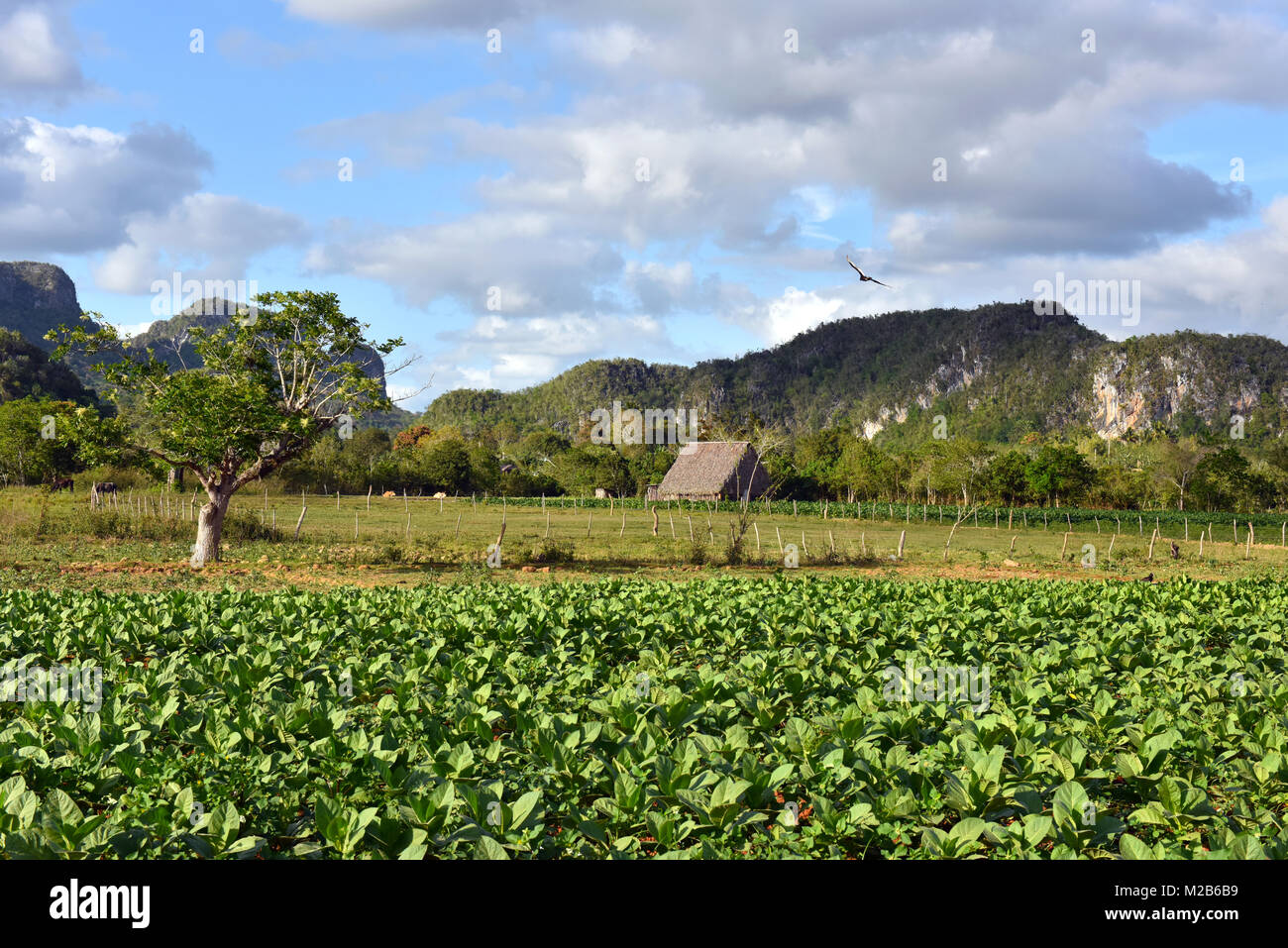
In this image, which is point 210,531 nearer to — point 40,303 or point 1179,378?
point 1179,378

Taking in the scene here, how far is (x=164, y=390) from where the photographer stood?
869 inches

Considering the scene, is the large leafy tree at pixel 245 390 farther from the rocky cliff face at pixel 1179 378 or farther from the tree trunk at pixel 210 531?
the rocky cliff face at pixel 1179 378

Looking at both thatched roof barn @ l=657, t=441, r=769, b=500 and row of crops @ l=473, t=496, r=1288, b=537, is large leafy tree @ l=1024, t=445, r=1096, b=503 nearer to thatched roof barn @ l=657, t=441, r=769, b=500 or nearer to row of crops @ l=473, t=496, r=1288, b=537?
row of crops @ l=473, t=496, r=1288, b=537

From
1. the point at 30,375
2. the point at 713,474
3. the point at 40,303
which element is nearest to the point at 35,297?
the point at 40,303

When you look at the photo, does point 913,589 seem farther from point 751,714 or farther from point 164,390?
point 164,390

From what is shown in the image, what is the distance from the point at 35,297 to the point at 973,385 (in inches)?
7298

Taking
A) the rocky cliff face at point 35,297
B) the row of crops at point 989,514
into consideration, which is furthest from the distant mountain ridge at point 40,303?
the row of crops at point 989,514

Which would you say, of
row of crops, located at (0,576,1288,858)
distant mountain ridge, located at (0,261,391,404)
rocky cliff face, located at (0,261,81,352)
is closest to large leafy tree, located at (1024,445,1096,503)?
row of crops, located at (0,576,1288,858)

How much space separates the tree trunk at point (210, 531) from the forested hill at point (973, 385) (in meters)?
107

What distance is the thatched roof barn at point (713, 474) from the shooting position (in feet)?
209

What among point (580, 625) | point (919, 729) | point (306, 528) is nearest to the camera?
point (919, 729)
